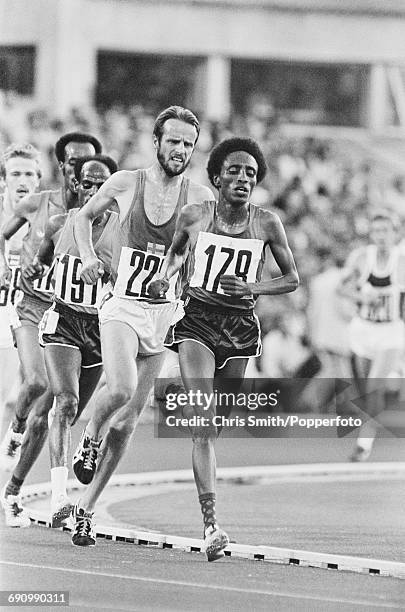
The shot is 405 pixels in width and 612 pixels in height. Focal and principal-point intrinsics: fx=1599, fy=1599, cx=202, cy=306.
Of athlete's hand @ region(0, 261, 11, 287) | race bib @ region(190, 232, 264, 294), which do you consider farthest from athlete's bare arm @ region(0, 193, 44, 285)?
race bib @ region(190, 232, 264, 294)

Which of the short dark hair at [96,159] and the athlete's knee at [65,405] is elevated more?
the short dark hair at [96,159]

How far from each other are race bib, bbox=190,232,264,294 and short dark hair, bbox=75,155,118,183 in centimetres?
69

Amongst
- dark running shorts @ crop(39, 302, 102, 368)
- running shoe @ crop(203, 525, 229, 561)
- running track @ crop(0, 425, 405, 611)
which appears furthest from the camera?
dark running shorts @ crop(39, 302, 102, 368)

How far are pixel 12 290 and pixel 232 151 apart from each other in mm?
1660

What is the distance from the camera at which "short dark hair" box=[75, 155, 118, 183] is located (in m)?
6.72

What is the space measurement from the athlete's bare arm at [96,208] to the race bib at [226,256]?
37cm

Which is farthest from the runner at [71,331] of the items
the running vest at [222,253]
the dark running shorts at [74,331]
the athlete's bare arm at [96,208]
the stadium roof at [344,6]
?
the stadium roof at [344,6]

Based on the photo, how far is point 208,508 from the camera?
612 centimetres

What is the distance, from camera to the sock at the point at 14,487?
7012 mm

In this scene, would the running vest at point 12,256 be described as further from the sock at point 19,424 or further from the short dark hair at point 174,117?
the short dark hair at point 174,117

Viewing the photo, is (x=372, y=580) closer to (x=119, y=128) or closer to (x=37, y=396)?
(x=37, y=396)

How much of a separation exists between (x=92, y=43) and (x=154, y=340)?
6747mm

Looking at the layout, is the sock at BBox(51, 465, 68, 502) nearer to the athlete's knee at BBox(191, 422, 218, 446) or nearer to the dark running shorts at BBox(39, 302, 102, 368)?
the dark running shorts at BBox(39, 302, 102, 368)

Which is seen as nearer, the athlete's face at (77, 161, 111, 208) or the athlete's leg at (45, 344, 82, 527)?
the athlete's leg at (45, 344, 82, 527)
